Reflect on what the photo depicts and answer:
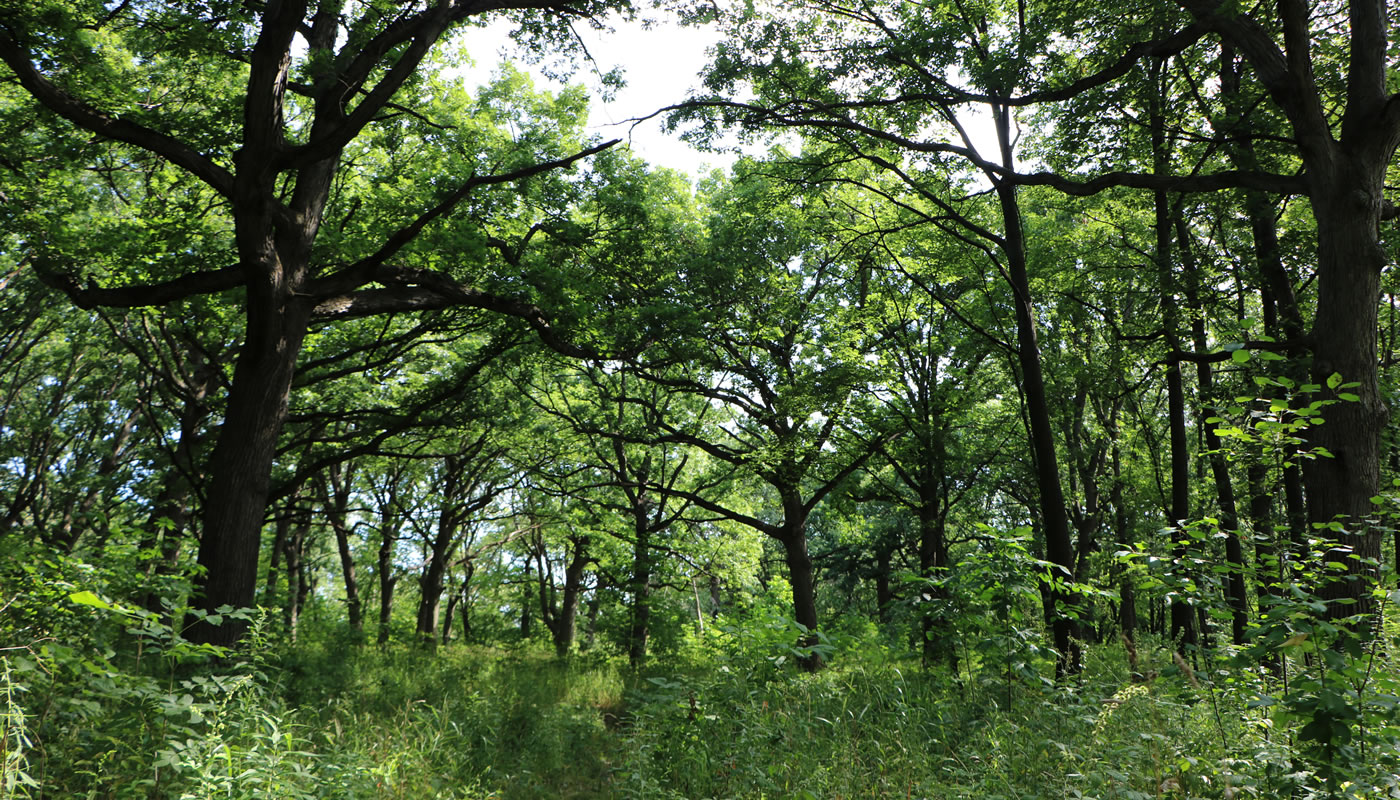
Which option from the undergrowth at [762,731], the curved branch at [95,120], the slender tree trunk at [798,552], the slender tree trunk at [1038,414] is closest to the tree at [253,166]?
the curved branch at [95,120]

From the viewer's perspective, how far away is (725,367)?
15.4m

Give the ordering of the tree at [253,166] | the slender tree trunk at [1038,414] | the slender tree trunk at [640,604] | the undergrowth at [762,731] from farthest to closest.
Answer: the slender tree trunk at [640,604] < the slender tree trunk at [1038,414] < the tree at [253,166] < the undergrowth at [762,731]

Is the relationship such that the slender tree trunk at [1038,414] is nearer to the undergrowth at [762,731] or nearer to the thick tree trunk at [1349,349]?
the undergrowth at [762,731]

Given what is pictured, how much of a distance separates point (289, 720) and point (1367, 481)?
906cm

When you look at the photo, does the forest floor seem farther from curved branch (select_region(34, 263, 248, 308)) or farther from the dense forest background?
curved branch (select_region(34, 263, 248, 308))

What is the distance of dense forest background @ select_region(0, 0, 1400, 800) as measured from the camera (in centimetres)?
437

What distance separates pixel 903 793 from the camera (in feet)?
14.2

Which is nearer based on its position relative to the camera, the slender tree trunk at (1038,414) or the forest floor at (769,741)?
the forest floor at (769,741)

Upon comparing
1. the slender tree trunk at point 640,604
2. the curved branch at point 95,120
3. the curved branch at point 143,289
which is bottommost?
the slender tree trunk at point 640,604

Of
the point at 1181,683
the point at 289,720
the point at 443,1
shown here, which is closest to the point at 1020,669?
the point at 1181,683

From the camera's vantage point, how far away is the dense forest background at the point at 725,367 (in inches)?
172

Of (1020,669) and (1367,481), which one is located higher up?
(1367,481)

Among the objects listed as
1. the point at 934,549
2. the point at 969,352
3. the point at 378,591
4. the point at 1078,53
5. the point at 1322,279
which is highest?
the point at 1078,53

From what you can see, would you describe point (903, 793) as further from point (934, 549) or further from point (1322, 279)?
point (934, 549)
